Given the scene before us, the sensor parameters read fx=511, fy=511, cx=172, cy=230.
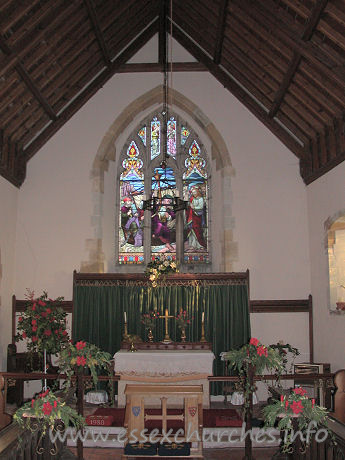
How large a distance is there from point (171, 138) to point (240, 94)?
1792 millimetres

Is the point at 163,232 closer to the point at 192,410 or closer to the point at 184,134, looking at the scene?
the point at 184,134

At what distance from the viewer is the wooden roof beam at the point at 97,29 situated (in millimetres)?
8223

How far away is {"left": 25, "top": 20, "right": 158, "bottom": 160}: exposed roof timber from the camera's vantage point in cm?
1022

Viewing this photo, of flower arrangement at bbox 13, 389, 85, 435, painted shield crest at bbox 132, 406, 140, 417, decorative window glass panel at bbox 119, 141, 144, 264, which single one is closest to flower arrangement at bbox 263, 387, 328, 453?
painted shield crest at bbox 132, 406, 140, 417

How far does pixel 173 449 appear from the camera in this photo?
16.9ft

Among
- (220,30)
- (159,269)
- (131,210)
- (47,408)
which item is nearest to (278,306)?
(159,269)

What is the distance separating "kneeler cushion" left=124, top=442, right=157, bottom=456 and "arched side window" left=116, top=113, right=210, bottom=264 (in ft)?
18.4

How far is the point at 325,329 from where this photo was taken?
892 centimetres

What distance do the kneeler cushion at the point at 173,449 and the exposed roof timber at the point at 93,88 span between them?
6754 millimetres

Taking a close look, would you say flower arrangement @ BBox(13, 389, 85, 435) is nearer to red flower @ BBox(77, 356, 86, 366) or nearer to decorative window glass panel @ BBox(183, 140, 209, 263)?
red flower @ BBox(77, 356, 86, 366)

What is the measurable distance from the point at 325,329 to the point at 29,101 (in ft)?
21.3

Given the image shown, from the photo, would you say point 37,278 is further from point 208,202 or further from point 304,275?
point 304,275

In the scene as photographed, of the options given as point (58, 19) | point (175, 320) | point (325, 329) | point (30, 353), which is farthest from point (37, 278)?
point (325, 329)

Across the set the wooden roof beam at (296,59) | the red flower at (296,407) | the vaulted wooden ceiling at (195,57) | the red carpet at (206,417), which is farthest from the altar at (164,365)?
the wooden roof beam at (296,59)
